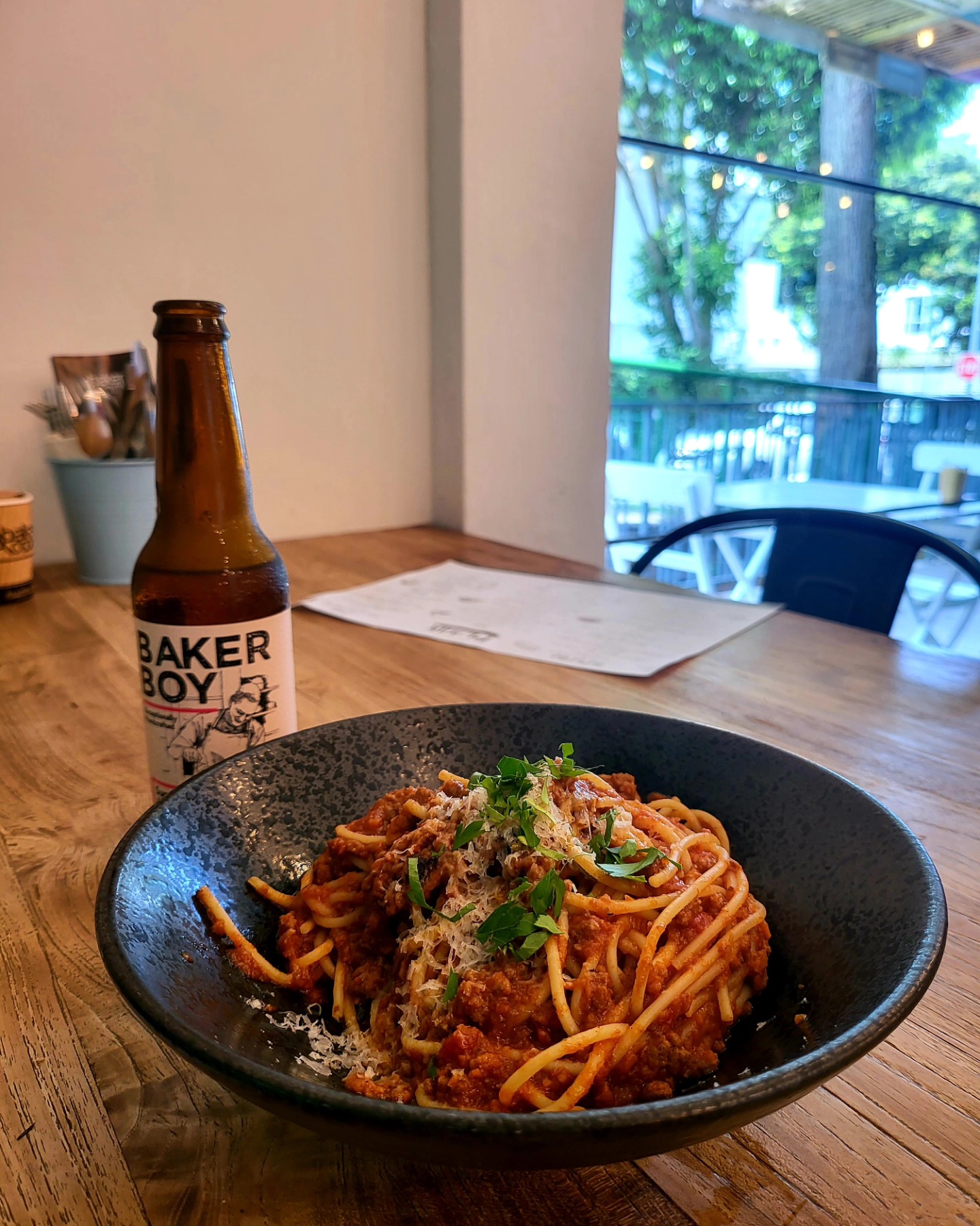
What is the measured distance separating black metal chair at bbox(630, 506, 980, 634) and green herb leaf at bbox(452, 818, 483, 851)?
1.06 metres

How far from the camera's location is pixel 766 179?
2521mm

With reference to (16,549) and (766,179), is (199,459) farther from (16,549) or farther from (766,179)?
(766,179)

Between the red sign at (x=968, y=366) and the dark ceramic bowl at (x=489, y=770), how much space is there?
340 centimetres

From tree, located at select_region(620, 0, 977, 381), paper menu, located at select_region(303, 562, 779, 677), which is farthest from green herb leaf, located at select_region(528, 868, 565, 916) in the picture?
tree, located at select_region(620, 0, 977, 381)

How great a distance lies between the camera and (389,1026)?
1.43 feet

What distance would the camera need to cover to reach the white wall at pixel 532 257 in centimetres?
180

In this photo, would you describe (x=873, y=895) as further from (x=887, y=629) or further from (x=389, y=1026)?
(x=887, y=629)

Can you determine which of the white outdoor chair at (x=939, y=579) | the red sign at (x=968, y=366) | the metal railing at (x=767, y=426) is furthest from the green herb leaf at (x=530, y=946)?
the red sign at (x=968, y=366)

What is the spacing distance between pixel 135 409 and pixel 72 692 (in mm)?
607

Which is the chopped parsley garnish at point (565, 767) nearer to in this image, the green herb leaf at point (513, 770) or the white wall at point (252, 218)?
the green herb leaf at point (513, 770)

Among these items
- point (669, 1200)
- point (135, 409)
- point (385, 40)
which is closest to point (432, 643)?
point (135, 409)

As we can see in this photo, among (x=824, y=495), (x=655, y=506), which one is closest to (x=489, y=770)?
(x=655, y=506)

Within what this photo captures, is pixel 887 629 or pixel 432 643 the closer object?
pixel 432 643

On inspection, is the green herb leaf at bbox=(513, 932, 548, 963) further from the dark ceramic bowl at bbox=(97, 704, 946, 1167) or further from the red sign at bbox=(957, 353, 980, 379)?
the red sign at bbox=(957, 353, 980, 379)
